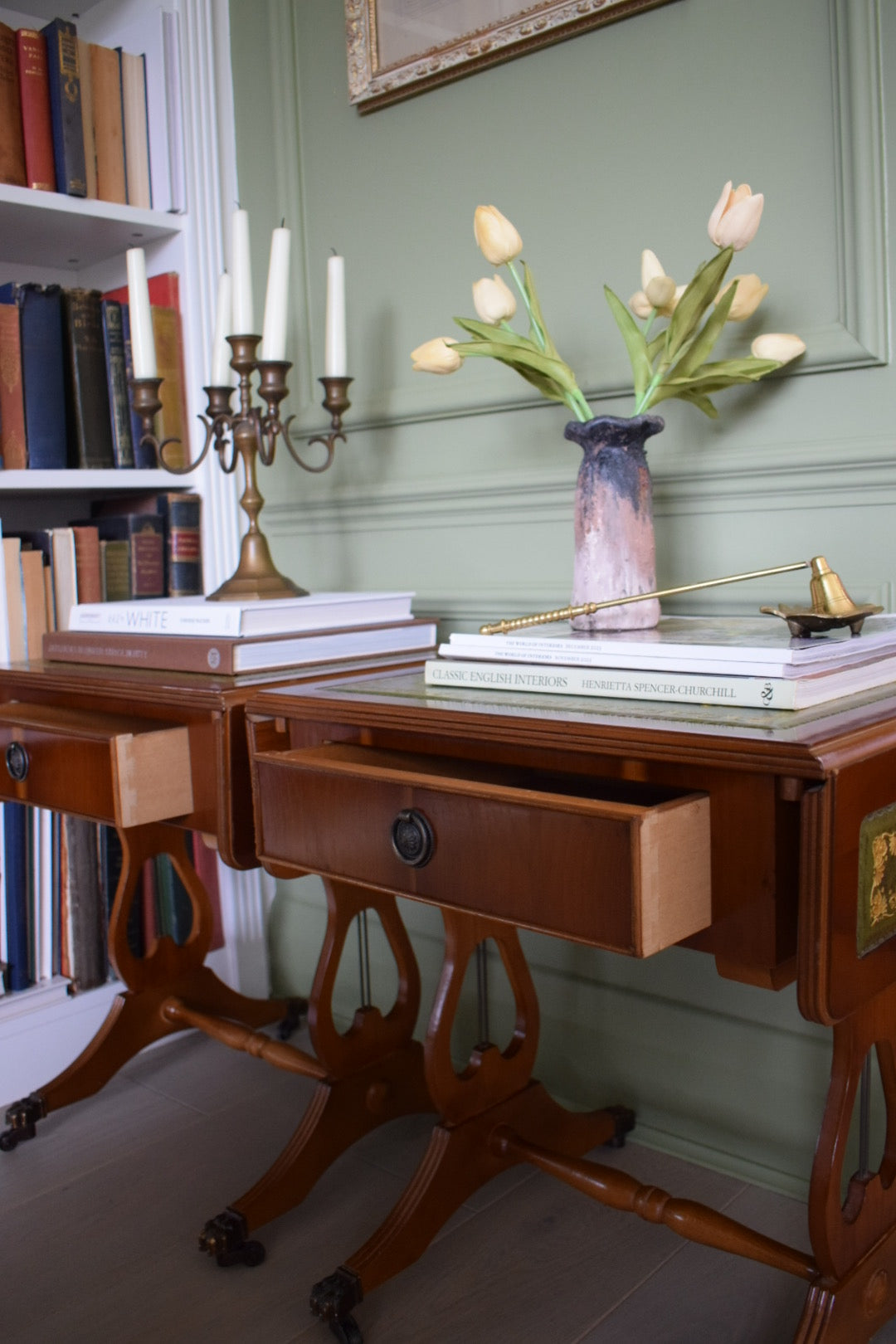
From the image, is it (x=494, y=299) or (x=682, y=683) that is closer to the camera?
(x=682, y=683)

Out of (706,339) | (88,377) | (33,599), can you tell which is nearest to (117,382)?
(88,377)

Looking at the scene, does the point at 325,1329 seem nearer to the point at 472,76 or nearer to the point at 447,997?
the point at 447,997

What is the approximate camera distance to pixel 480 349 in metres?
1.28

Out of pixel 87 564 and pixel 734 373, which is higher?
pixel 734 373

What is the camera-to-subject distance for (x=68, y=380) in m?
1.79

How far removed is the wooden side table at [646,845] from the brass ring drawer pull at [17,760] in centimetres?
39

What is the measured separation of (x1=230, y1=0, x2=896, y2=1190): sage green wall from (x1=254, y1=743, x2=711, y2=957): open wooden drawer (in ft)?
1.62

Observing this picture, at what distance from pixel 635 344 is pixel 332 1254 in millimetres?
1093

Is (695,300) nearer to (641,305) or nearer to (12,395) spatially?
(641,305)

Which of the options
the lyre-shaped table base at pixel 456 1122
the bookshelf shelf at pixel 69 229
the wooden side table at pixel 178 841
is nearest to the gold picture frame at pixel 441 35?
the bookshelf shelf at pixel 69 229

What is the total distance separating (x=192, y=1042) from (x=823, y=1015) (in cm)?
140

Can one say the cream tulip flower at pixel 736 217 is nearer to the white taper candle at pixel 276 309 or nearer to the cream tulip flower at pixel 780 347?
the cream tulip flower at pixel 780 347

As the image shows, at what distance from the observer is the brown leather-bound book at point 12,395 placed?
172 cm

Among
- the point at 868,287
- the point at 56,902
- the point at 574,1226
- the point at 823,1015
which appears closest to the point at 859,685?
the point at 823,1015
